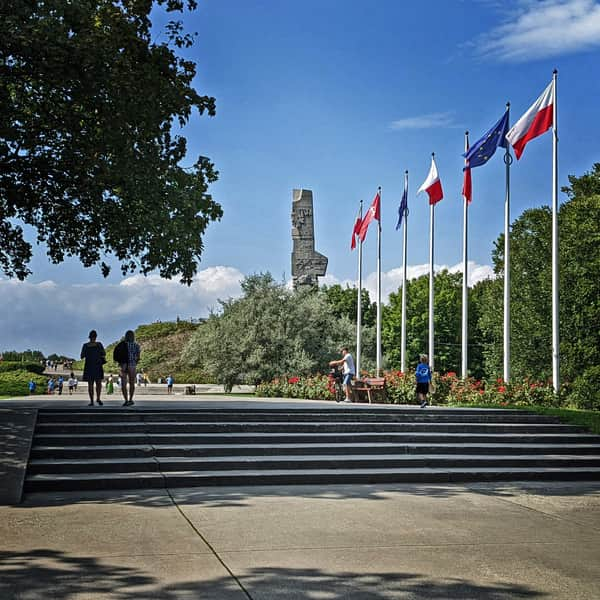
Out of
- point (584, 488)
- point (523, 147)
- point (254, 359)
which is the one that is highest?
point (523, 147)

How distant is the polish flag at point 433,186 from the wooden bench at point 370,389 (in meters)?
8.68

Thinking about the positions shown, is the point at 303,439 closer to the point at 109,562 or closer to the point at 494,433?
the point at 494,433

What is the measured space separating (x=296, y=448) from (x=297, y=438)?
876 mm

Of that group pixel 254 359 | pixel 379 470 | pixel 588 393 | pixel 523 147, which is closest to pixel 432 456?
pixel 379 470

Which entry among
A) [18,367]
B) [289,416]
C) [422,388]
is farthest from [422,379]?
[18,367]

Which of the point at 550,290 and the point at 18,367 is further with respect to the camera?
the point at 18,367

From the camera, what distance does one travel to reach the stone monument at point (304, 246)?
5053 centimetres

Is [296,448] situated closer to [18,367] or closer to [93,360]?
[93,360]

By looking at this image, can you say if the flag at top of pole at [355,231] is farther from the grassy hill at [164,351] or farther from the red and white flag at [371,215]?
the grassy hill at [164,351]

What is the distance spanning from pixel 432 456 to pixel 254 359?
28.0m

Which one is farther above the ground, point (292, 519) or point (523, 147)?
point (523, 147)

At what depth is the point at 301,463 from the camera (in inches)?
531

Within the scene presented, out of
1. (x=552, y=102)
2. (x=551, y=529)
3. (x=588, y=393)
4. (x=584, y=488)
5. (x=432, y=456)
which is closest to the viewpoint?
(x=551, y=529)

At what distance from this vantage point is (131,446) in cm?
1417
